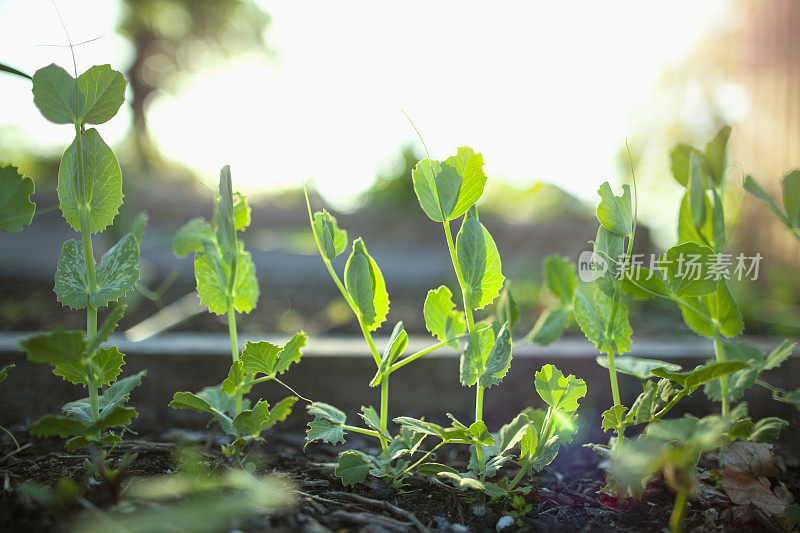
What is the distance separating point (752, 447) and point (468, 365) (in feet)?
1.29

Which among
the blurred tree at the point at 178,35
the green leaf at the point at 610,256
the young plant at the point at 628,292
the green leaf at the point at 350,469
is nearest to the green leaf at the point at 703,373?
the young plant at the point at 628,292

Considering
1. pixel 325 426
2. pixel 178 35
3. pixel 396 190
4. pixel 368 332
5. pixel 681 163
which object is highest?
pixel 178 35

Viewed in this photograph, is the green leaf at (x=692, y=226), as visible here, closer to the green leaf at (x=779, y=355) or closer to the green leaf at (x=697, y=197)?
the green leaf at (x=697, y=197)

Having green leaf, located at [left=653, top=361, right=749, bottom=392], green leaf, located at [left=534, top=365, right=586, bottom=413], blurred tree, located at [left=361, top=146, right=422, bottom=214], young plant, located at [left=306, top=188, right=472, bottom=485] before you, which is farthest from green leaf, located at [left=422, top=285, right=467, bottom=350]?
blurred tree, located at [left=361, top=146, right=422, bottom=214]

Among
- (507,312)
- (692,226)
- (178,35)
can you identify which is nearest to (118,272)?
(507,312)

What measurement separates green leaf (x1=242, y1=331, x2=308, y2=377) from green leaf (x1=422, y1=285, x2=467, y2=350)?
0.15m

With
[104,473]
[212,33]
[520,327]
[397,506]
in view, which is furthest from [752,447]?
[212,33]

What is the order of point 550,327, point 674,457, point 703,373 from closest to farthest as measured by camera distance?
point 674,457
point 703,373
point 550,327

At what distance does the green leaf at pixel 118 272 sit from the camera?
1.80 ft

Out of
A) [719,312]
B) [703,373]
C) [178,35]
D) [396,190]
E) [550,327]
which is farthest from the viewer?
[178,35]

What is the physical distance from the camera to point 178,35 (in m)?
5.24

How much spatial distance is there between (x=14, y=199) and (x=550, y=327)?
0.68 m

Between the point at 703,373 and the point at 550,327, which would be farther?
the point at 550,327

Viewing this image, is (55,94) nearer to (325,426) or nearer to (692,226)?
(325,426)
